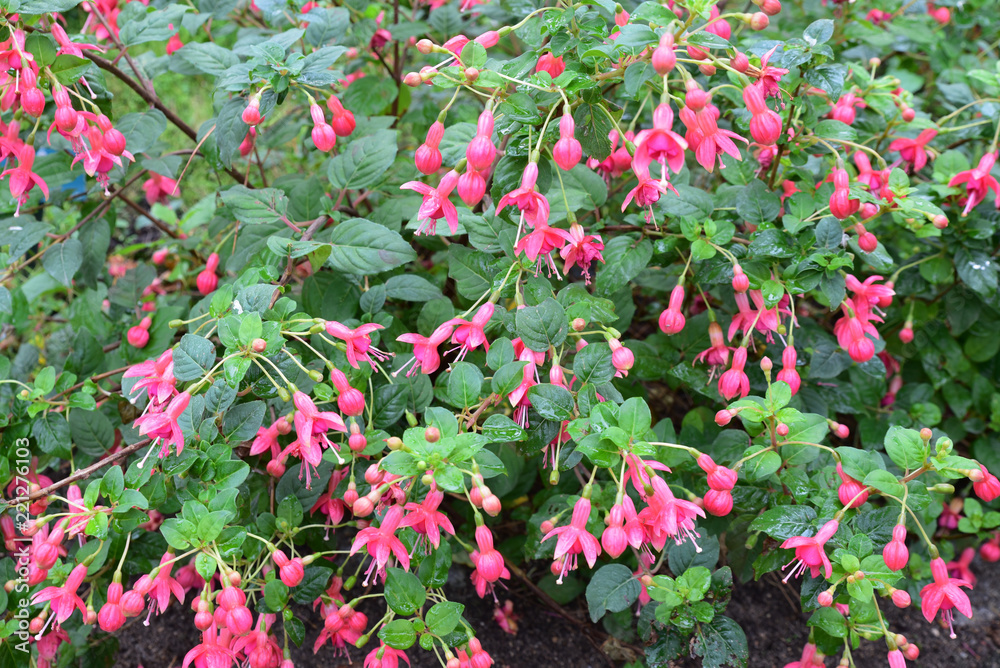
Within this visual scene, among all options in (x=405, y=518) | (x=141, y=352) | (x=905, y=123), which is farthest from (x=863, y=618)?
(x=141, y=352)

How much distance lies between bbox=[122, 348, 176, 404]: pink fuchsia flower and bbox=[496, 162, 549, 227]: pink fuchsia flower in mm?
479

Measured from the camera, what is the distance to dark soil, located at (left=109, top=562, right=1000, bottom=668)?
1.35 meters

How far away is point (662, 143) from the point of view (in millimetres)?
740

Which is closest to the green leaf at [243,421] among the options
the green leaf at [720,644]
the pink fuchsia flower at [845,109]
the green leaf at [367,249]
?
the green leaf at [367,249]

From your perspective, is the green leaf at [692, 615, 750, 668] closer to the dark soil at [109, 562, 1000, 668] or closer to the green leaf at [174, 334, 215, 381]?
the dark soil at [109, 562, 1000, 668]

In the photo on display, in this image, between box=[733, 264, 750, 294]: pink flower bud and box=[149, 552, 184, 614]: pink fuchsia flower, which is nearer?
box=[149, 552, 184, 614]: pink fuchsia flower

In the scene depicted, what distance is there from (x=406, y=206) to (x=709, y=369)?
2.10 ft

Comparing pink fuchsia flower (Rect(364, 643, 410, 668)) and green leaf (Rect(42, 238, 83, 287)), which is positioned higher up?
green leaf (Rect(42, 238, 83, 287))

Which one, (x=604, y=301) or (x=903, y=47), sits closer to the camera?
(x=604, y=301)

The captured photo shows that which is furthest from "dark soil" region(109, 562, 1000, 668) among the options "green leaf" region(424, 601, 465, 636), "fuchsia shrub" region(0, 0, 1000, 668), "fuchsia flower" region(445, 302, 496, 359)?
"fuchsia flower" region(445, 302, 496, 359)

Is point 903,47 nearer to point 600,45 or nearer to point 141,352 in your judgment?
point 600,45

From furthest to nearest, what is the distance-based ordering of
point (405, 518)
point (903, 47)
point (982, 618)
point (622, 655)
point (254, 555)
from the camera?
point (903, 47) → point (982, 618) → point (622, 655) → point (254, 555) → point (405, 518)

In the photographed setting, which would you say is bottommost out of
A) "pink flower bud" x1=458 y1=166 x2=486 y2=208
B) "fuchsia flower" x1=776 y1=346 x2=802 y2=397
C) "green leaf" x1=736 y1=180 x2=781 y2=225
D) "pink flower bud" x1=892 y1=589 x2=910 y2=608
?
"pink flower bud" x1=892 y1=589 x2=910 y2=608

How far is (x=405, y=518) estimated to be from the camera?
825mm
